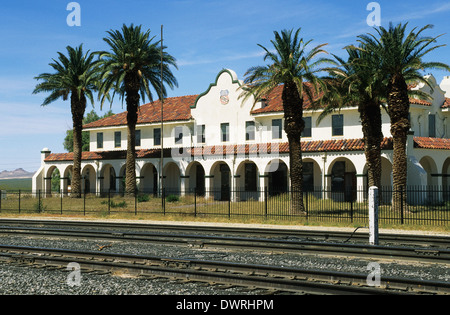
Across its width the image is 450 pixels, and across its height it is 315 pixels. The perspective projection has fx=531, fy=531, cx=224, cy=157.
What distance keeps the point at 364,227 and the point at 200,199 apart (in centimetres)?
2182

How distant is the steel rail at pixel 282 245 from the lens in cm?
1447

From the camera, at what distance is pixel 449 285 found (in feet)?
32.4

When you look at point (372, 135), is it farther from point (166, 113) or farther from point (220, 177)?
point (166, 113)

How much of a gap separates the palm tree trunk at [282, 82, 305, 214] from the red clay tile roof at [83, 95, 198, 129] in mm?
18796

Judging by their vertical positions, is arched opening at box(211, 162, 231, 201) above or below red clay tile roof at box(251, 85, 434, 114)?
below

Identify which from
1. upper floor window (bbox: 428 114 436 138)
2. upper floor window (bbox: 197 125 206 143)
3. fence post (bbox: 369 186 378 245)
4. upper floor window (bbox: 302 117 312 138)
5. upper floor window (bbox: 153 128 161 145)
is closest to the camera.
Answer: fence post (bbox: 369 186 378 245)

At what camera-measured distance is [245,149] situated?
42.9 metres

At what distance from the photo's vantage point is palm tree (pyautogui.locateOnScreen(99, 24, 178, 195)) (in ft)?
143

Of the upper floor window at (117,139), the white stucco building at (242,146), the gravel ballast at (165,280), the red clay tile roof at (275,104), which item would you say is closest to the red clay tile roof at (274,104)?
the red clay tile roof at (275,104)

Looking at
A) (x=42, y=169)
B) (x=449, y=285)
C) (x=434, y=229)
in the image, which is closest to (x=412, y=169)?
(x=434, y=229)

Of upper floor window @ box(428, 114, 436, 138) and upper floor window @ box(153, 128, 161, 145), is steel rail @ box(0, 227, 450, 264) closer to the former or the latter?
upper floor window @ box(428, 114, 436, 138)

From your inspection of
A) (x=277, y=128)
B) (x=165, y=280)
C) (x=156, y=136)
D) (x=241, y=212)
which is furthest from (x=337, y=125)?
(x=165, y=280)

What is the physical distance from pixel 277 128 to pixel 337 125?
5.12m

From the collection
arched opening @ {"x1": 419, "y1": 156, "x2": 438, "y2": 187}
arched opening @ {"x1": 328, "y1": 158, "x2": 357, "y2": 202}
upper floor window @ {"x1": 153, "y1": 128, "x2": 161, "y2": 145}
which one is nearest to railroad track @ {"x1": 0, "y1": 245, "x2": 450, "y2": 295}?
arched opening @ {"x1": 328, "y1": 158, "x2": 357, "y2": 202}
